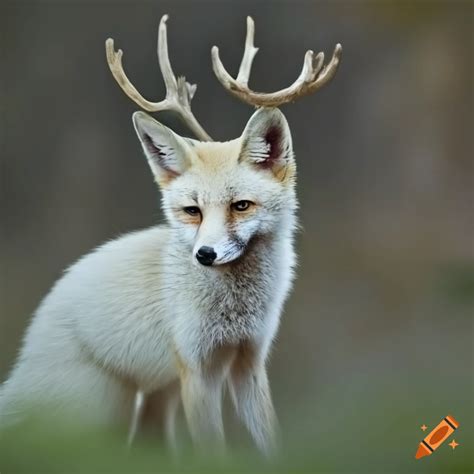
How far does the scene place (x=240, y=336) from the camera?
2619 mm

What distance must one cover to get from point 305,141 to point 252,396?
3.27 meters

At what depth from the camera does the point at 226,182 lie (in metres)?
2.48

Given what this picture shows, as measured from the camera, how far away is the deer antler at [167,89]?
106 inches

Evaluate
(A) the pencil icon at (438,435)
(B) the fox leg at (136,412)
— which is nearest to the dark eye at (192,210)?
(B) the fox leg at (136,412)

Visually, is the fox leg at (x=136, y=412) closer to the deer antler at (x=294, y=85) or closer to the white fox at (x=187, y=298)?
the white fox at (x=187, y=298)

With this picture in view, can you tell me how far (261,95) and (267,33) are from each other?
3.43 m

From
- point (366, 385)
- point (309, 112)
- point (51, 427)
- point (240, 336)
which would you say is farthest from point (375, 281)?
point (51, 427)

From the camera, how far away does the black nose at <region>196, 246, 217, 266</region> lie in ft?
7.69

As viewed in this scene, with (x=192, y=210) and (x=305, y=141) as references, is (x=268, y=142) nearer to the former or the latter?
(x=192, y=210)

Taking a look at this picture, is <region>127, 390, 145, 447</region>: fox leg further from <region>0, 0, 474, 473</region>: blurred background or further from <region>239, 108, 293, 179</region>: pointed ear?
<region>0, 0, 474, 473</region>: blurred background

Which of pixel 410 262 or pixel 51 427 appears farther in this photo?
pixel 410 262

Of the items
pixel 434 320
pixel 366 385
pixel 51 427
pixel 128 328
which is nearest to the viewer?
pixel 51 427

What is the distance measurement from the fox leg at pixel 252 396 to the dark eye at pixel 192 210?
49 cm

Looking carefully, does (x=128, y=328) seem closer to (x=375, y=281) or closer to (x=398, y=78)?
(x=375, y=281)
